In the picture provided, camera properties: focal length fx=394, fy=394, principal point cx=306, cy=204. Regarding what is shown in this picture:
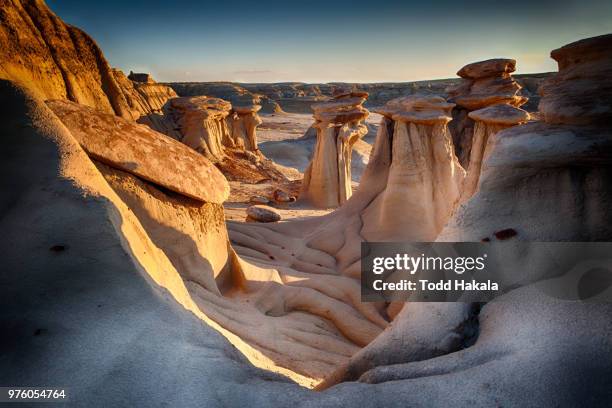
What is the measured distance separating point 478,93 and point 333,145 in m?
3.76

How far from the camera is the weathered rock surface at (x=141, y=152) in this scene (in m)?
2.47

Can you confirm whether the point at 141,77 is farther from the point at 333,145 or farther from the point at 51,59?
the point at 51,59

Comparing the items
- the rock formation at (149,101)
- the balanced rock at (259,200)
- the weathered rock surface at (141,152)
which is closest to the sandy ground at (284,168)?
the balanced rock at (259,200)

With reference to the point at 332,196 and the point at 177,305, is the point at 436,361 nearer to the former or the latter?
the point at 177,305

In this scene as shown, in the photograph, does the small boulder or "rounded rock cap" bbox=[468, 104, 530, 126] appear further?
the small boulder

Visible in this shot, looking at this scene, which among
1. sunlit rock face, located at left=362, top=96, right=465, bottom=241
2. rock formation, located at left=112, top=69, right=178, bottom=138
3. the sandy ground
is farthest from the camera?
rock formation, located at left=112, top=69, right=178, bottom=138

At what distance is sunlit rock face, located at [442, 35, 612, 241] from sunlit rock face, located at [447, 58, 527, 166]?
6362 mm

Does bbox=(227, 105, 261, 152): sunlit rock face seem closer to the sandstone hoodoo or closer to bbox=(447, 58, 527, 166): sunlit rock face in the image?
bbox=(447, 58, 527, 166): sunlit rock face

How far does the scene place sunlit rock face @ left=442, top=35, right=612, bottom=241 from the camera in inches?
69.4

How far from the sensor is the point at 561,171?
1.85m

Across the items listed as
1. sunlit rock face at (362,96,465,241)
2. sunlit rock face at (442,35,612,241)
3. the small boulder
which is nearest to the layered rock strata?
sunlit rock face at (362,96,465,241)

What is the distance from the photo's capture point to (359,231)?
6066 mm

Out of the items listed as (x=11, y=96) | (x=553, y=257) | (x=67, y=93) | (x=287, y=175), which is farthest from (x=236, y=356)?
(x=287, y=175)

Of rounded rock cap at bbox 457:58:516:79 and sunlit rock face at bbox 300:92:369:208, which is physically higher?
rounded rock cap at bbox 457:58:516:79
